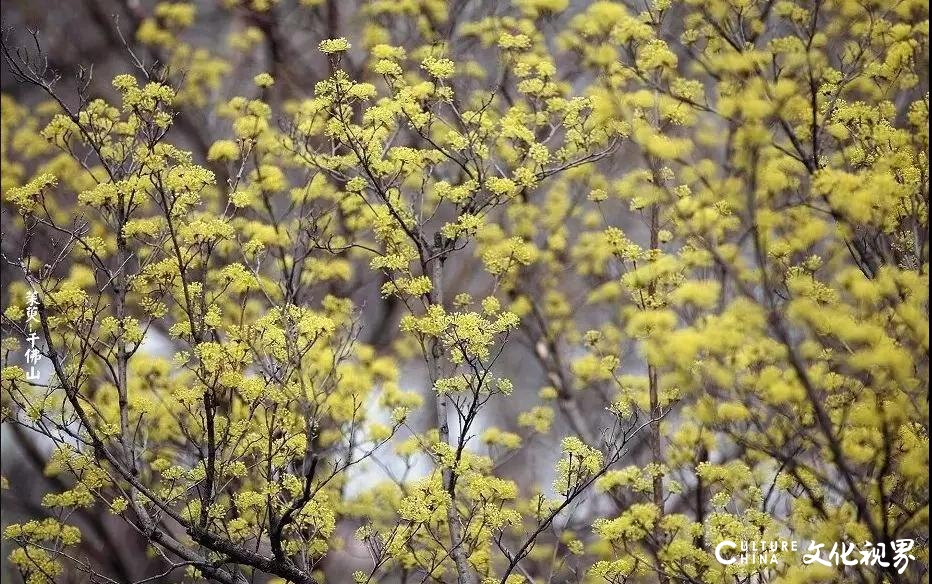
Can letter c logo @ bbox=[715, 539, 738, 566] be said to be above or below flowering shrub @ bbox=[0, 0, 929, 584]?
below

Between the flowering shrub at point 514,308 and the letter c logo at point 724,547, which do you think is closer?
the flowering shrub at point 514,308

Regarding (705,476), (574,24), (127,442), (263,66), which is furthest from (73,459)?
(263,66)

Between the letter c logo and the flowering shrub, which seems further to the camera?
the letter c logo

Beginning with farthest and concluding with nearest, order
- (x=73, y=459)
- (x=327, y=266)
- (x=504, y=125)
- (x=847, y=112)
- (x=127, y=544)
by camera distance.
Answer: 1. (x=127, y=544)
2. (x=327, y=266)
3. (x=504, y=125)
4. (x=73, y=459)
5. (x=847, y=112)

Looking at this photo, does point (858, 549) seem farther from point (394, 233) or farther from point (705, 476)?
point (394, 233)

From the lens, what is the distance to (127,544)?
864 cm

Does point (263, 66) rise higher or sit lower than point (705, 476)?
higher

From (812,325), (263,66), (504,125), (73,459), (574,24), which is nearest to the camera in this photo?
(812,325)

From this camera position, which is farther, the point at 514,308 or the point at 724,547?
the point at 514,308

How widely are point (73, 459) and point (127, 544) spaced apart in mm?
5097

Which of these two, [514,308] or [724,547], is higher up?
[514,308]

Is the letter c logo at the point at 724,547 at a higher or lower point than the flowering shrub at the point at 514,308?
lower

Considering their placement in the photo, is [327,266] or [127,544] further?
[127,544]

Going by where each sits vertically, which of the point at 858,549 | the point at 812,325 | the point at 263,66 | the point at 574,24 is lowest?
the point at 858,549
